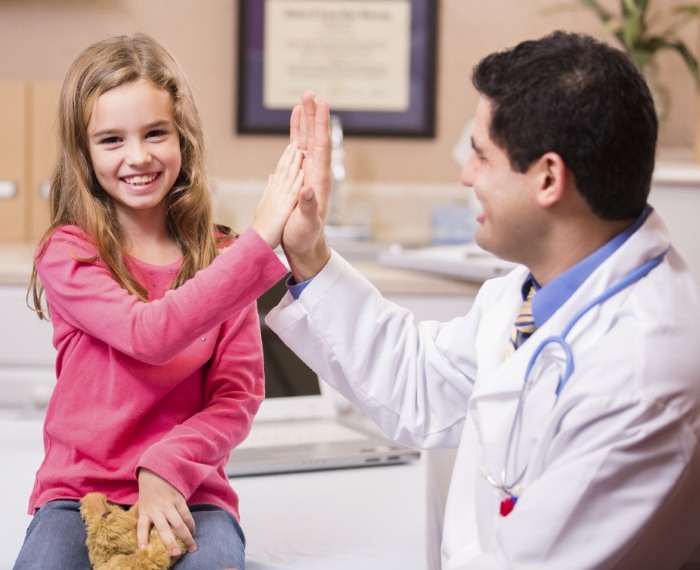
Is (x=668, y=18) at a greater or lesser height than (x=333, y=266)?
greater

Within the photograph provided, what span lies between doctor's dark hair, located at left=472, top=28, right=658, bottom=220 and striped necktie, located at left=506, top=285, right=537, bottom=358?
15 cm

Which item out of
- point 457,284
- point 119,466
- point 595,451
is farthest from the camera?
point 457,284

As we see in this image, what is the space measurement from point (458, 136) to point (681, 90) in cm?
62

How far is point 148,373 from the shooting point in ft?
4.43

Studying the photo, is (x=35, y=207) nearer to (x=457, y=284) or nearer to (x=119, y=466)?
(x=457, y=284)

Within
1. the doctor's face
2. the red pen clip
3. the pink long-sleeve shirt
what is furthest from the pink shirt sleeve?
the red pen clip

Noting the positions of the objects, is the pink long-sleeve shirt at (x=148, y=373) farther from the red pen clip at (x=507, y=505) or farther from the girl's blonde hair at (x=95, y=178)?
the red pen clip at (x=507, y=505)

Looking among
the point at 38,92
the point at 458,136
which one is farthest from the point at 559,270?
the point at 38,92

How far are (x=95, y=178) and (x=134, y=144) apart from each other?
3.6 inches

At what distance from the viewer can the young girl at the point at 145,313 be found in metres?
1.27

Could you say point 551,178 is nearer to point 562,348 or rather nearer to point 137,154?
point 562,348

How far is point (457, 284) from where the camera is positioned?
254 centimetres

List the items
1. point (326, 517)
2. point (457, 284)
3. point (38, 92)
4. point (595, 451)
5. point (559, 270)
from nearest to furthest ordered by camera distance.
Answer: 1. point (595, 451)
2. point (559, 270)
3. point (326, 517)
4. point (457, 284)
5. point (38, 92)

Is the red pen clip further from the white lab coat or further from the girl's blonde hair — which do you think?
the girl's blonde hair
